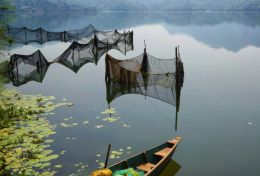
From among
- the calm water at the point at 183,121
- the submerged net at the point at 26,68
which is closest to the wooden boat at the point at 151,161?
the calm water at the point at 183,121

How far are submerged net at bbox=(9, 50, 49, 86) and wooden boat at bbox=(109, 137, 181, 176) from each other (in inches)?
606

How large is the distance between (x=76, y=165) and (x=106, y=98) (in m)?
9.61

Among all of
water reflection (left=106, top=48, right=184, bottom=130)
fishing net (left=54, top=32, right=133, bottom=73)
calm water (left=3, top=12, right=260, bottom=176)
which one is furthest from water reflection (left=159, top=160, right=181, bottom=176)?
fishing net (left=54, top=32, right=133, bottom=73)

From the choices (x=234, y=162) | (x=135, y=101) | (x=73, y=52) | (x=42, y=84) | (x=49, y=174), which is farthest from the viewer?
(x=73, y=52)

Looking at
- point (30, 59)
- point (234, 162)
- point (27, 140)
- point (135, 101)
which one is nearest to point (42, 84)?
point (30, 59)

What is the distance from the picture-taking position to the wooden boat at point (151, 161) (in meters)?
11.8

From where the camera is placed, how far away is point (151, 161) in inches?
516

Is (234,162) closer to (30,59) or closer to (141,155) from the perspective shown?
(141,155)

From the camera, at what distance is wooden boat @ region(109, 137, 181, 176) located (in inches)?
463

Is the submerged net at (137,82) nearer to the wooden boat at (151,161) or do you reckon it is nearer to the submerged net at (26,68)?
the submerged net at (26,68)

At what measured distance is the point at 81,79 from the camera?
2844cm

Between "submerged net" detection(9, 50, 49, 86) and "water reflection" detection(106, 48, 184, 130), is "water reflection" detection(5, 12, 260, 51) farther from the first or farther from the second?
"submerged net" detection(9, 50, 49, 86)

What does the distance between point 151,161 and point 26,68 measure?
17.4 metres

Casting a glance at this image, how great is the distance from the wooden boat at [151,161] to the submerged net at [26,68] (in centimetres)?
1539
